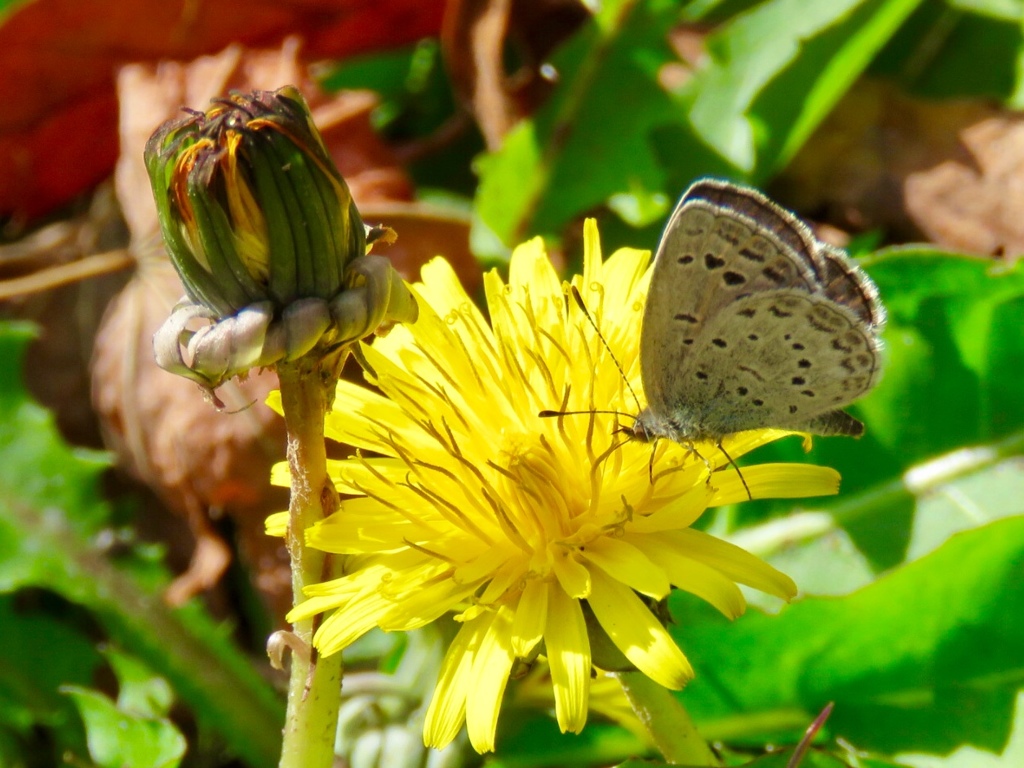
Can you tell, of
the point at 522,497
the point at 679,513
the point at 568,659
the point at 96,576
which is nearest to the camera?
the point at 568,659

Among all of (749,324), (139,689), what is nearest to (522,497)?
(749,324)

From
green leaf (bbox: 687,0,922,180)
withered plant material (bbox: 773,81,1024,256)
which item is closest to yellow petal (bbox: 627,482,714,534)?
green leaf (bbox: 687,0,922,180)

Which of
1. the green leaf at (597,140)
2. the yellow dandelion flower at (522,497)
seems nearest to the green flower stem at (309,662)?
the yellow dandelion flower at (522,497)

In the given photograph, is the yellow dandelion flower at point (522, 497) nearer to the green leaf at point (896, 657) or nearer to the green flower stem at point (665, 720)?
the green flower stem at point (665, 720)

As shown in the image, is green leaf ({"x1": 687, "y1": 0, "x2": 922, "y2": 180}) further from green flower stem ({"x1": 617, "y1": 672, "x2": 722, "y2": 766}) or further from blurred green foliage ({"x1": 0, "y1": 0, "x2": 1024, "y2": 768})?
green flower stem ({"x1": 617, "y1": 672, "x2": 722, "y2": 766})

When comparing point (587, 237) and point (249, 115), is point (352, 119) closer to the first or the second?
point (587, 237)

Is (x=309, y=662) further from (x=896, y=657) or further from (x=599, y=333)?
(x=896, y=657)

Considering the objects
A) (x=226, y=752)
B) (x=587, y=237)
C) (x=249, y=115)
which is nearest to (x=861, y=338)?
(x=587, y=237)
